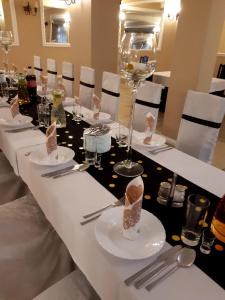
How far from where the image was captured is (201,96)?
151 cm

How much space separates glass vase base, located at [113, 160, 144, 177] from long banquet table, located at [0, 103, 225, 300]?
0.11 feet

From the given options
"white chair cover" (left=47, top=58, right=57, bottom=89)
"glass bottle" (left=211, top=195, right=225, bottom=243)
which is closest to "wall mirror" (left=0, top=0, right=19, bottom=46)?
"white chair cover" (left=47, top=58, right=57, bottom=89)

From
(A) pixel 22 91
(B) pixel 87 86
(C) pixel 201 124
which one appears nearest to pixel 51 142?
(C) pixel 201 124

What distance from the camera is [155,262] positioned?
0.64 meters

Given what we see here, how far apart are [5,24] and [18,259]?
5209 mm

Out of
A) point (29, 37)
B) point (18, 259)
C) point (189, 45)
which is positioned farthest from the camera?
point (29, 37)

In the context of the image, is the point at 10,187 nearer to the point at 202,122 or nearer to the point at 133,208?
the point at 133,208

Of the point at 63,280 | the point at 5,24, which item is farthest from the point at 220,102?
the point at 5,24

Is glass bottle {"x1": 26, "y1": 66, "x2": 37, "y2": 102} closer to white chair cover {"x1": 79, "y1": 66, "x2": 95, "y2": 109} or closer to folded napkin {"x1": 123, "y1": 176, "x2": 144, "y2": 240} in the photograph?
white chair cover {"x1": 79, "y1": 66, "x2": 95, "y2": 109}

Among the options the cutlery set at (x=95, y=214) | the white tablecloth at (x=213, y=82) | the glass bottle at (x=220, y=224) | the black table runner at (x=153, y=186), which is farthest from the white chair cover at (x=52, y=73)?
the glass bottle at (x=220, y=224)

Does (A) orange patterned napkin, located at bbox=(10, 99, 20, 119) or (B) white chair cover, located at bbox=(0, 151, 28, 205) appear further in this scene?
(A) orange patterned napkin, located at bbox=(10, 99, 20, 119)

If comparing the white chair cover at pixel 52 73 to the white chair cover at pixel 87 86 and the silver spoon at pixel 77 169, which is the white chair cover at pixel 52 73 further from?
the silver spoon at pixel 77 169

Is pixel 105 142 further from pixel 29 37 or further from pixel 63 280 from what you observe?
pixel 29 37

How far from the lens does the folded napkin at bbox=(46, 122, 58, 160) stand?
3.47 feet
